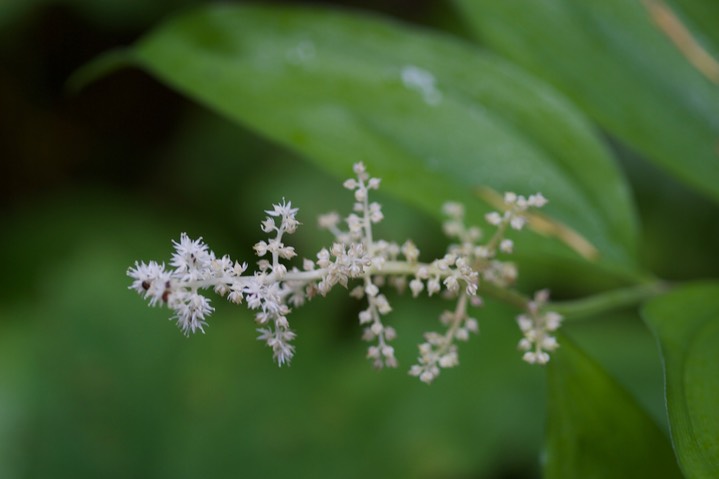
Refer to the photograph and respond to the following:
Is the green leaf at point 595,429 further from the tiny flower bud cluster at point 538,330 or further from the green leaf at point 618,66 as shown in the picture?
the green leaf at point 618,66

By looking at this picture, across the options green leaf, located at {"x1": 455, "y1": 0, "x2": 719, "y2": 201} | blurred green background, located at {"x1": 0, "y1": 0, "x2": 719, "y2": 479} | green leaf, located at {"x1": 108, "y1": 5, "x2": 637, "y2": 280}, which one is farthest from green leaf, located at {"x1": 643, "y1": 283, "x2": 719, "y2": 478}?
blurred green background, located at {"x1": 0, "y1": 0, "x2": 719, "y2": 479}

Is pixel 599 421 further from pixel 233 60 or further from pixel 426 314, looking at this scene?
pixel 426 314

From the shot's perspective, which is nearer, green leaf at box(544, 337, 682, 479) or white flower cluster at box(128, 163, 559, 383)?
white flower cluster at box(128, 163, 559, 383)

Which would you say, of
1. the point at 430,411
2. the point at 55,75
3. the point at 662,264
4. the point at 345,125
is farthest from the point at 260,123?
the point at 55,75

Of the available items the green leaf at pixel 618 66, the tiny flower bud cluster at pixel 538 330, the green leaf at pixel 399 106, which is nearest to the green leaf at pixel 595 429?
the tiny flower bud cluster at pixel 538 330

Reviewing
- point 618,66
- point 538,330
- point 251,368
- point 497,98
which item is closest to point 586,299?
point 538,330

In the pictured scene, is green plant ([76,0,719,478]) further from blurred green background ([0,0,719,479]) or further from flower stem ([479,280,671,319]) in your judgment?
blurred green background ([0,0,719,479])
